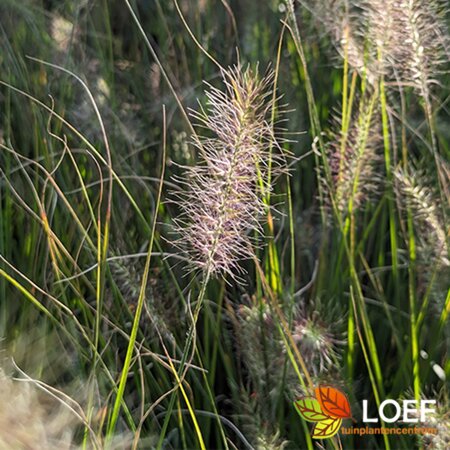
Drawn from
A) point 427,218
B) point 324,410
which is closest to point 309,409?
point 324,410

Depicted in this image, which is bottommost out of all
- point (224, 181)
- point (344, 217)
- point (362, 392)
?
point (362, 392)

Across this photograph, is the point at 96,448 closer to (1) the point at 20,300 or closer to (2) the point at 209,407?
(2) the point at 209,407

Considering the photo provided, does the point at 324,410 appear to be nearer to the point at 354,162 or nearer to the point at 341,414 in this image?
the point at 341,414

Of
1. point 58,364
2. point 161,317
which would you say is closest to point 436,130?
point 161,317

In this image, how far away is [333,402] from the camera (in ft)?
3.37

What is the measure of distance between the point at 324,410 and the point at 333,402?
0.09 ft

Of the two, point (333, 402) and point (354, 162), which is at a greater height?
point (354, 162)

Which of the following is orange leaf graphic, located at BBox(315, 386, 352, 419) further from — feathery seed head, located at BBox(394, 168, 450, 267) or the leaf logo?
feathery seed head, located at BBox(394, 168, 450, 267)

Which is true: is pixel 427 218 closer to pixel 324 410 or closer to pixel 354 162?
pixel 354 162

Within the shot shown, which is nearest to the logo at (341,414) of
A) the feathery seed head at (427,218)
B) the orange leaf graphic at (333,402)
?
the orange leaf graphic at (333,402)

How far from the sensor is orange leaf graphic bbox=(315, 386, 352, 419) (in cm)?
101

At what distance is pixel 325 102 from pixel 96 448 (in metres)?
0.82

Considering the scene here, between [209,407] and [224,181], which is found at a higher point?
[224,181]

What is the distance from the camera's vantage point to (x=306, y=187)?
1.42 metres
